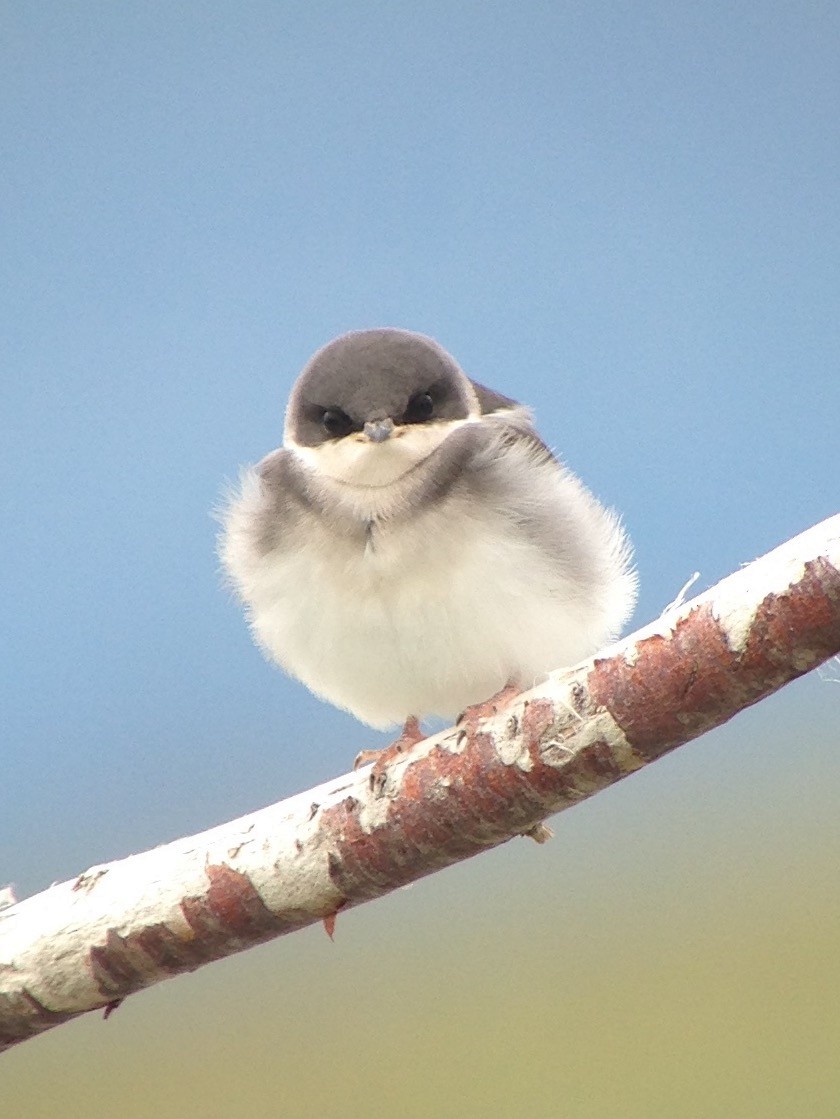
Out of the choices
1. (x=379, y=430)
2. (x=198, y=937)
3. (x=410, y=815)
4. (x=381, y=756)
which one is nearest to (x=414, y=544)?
(x=379, y=430)

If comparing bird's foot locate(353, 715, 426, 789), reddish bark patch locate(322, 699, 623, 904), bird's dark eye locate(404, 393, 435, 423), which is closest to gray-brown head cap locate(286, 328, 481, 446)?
bird's dark eye locate(404, 393, 435, 423)

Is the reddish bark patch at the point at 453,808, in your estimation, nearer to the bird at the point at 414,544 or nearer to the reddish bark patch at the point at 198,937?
the reddish bark patch at the point at 198,937

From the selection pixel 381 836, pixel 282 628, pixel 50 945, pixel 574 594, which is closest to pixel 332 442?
pixel 282 628

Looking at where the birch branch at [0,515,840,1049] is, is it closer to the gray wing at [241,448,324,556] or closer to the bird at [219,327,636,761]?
the bird at [219,327,636,761]

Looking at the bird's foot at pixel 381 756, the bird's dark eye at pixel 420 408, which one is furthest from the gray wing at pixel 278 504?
the bird's foot at pixel 381 756

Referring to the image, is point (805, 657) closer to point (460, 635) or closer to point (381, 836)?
point (381, 836)

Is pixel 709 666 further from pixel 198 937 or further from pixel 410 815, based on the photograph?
pixel 198 937
